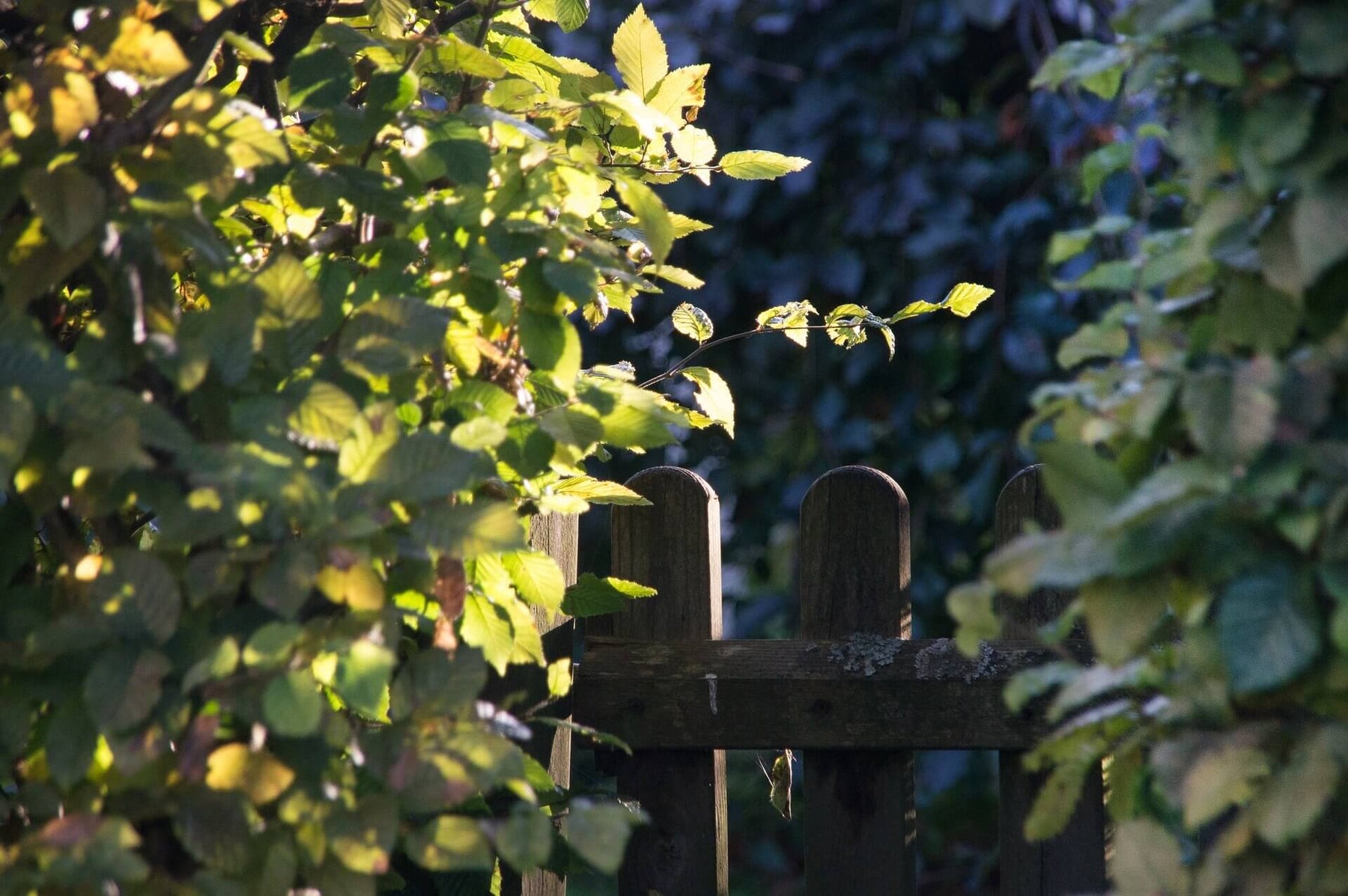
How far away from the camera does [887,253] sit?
2.47m

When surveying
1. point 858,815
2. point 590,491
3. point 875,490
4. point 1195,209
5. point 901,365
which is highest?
point 1195,209

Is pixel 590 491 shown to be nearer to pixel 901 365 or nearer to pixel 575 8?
pixel 575 8

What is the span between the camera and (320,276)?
2.80 ft

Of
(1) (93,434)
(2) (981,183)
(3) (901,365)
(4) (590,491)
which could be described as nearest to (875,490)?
(4) (590,491)

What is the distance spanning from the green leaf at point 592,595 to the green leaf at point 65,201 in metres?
0.54

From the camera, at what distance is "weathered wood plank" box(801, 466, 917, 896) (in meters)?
1.30

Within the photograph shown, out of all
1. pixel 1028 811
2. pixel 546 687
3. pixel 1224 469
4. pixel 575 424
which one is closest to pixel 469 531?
pixel 575 424

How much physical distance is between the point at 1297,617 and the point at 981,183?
1984 mm

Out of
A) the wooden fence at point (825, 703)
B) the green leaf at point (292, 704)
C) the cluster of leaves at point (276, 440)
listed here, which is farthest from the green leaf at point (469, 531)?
the wooden fence at point (825, 703)

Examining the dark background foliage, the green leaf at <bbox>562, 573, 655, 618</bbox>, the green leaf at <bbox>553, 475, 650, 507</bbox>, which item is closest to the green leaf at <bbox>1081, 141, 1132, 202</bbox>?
the green leaf at <bbox>553, 475, 650, 507</bbox>

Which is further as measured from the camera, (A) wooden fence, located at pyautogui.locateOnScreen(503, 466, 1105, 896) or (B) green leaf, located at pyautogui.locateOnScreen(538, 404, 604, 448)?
(A) wooden fence, located at pyautogui.locateOnScreen(503, 466, 1105, 896)

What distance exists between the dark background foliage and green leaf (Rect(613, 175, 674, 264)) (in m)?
1.56

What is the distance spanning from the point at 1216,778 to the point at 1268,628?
78 mm

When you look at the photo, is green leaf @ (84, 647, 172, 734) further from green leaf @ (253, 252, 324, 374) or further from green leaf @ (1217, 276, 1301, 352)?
green leaf @ (1217, 276, 1301, 352)
